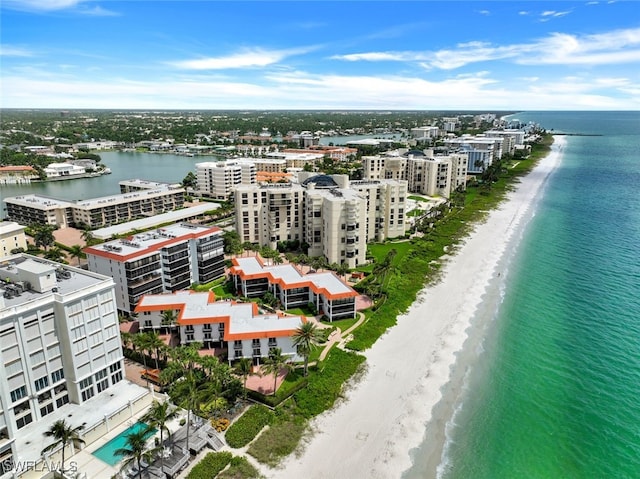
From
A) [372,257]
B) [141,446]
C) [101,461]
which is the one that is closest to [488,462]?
[141,446]

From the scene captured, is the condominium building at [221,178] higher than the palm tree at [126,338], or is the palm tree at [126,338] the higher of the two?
the condominium building at [221,178]

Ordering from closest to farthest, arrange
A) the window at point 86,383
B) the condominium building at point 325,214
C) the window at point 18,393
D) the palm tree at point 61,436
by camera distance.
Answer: the palm tree at point 61,436, the window at point 18,393, the window at point 86,383, the condominium building at point 325,214

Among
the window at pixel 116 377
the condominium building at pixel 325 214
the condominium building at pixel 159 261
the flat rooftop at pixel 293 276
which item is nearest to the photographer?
the window at pixel 116 377

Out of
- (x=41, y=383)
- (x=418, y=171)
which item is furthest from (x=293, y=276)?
(x=418, y=171)

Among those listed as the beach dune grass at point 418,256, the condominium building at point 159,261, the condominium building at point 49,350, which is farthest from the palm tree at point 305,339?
the condominium building at point 159,261

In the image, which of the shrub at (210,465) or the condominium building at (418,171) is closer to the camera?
the shrub at (210,465)

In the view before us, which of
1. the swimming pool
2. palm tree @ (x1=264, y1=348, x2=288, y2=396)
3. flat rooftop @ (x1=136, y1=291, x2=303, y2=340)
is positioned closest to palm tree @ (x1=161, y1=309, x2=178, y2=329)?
flat rooftop @ (x1=136, y1=291, x2=303, y2=340)

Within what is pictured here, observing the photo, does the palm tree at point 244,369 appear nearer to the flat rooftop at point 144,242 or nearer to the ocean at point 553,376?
the ocean at point 553,376

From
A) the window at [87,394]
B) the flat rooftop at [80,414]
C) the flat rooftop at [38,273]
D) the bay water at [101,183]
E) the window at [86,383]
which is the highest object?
the flat rooftop at [38,273]
